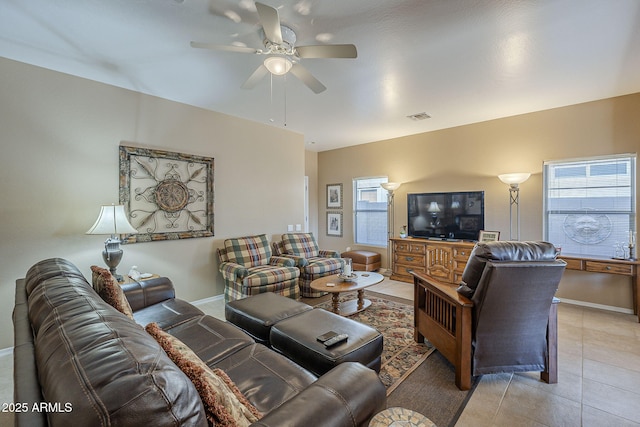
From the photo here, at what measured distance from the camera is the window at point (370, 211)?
19.9 ft

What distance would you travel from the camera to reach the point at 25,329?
110 cm

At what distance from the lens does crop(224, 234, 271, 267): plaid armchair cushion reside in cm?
408

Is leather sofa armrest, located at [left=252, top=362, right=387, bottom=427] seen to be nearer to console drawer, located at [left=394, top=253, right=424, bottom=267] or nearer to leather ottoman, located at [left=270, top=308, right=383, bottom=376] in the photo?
leather ottoman, located at [left=270, top=308, right=383, bottom=376]

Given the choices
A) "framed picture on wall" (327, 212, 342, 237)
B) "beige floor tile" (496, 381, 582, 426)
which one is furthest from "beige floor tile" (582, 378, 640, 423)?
"framed picture on wall" (327, 212, 342, 237)

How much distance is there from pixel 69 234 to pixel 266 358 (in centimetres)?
281

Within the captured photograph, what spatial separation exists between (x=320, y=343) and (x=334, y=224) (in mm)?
5145

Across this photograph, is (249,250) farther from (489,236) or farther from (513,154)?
(513,154)

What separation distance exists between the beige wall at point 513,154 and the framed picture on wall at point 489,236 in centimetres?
23

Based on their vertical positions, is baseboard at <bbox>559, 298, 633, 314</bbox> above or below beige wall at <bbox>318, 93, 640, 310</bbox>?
below

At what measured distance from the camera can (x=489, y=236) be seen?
4422 millimetres

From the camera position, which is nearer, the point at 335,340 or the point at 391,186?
the point at 335,340

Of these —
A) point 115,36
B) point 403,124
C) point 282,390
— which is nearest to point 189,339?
point 282,390

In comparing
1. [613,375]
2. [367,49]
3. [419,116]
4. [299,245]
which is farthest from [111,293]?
[419,116]

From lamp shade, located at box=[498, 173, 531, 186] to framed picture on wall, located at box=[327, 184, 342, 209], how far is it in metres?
3.38
